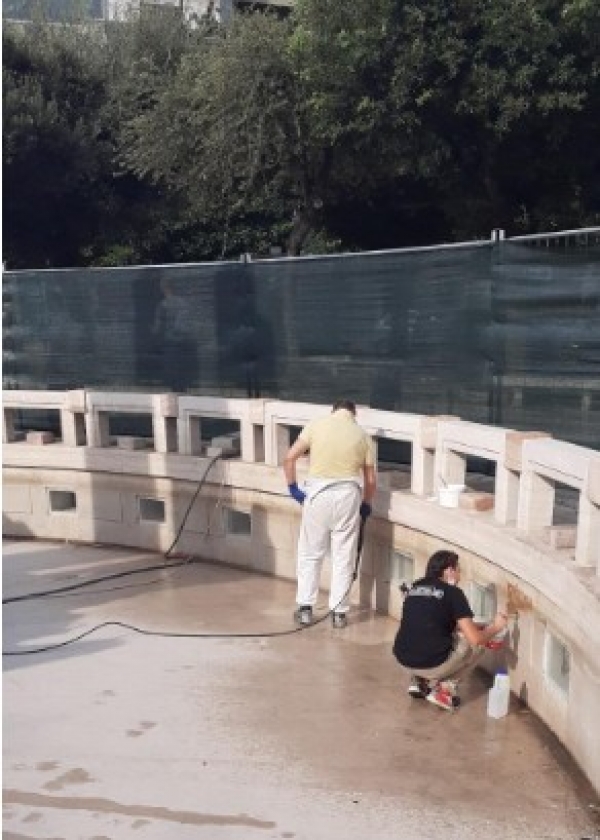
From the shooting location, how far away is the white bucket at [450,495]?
614 cm

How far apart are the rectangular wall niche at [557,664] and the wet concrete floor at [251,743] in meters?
0.29

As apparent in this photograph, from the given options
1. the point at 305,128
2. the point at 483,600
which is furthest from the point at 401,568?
the point at 305,128

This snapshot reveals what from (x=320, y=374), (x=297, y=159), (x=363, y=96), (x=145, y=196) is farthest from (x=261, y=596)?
(x=145, y=196)

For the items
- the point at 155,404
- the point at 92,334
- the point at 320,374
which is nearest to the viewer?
the point at 320,374

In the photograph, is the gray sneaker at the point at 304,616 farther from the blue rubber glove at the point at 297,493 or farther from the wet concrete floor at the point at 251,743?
the blue rubber glove at the point at 297,493

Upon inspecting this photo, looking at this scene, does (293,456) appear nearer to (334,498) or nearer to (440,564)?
(334,498)

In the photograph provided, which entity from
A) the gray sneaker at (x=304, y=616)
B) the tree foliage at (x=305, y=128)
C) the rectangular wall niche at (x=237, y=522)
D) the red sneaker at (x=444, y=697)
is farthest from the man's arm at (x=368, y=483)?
the tree foliage at (x=305, y=128)

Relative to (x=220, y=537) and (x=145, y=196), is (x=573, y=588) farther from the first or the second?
(x=145, y=196)

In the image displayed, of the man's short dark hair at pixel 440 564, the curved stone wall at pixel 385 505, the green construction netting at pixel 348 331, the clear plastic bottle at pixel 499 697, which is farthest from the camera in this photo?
the green construction netting at pixel 348 331

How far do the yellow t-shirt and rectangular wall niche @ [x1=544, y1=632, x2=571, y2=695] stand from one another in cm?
198

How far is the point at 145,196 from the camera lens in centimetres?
2156

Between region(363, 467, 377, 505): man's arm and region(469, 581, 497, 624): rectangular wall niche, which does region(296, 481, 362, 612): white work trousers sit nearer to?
region(363, 467, 377, 505): man's arm

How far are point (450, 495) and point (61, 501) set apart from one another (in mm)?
4697

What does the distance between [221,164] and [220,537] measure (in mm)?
11798
